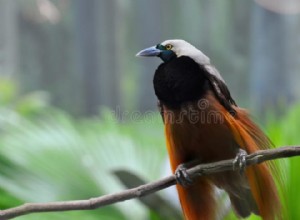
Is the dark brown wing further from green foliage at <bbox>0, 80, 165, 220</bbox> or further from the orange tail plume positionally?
green foliage at <bbox>0, 80, 165, 220</bbox>

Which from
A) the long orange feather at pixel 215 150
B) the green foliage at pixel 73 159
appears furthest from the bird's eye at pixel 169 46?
the green foliage at pixel 73 159

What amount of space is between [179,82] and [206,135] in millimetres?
124

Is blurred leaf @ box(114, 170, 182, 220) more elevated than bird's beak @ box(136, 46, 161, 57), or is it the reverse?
bird's beak @ box(136, 46, 161, 57)

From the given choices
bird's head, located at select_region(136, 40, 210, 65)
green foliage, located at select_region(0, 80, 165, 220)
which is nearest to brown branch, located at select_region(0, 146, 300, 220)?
bird's head, located at select_region(136, 40, 210, 65)

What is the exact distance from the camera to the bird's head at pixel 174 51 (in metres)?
0.90

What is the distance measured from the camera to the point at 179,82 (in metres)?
0.93

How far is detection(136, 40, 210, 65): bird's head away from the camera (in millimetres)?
897

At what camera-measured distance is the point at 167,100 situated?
0.95 meters

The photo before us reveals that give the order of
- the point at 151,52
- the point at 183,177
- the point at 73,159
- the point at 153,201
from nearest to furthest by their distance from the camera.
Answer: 1. the point at 151,52
2. the point at 183,177
3. the point at 153,201
4. the point at 73,159

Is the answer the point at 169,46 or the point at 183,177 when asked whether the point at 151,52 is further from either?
the point at 183,177

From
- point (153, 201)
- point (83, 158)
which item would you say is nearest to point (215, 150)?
point (153, 201)

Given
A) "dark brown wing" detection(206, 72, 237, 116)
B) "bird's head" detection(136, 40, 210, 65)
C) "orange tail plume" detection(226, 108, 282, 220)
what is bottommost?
"orange tail plume" detection(226, 108, 282, 220)

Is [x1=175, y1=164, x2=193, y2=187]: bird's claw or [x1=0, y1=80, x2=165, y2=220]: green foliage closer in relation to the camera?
[x1=175, y1=164, x2=193, y2=187]: bird's claw

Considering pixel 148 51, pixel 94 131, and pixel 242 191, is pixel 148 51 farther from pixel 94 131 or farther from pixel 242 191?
pixel 94 131
